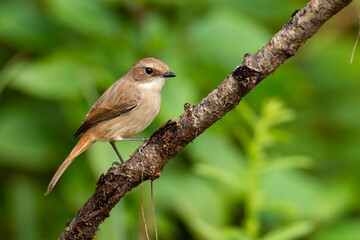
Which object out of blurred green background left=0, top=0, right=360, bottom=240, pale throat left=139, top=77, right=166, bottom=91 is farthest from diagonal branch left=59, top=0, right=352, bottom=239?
blurred green background left=0, top=0, right=360, bottom=240

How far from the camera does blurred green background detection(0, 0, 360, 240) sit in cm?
520

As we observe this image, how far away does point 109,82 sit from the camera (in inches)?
201

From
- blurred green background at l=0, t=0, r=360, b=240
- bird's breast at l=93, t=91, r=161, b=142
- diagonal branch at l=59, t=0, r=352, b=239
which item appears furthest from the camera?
blurred green background at l=0, t=0, r=360, b=240

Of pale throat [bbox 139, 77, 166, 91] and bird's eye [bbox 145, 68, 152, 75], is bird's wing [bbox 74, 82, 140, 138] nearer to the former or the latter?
pale throat [bbox 139, 77, 166, 91]

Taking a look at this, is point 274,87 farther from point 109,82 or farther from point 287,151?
point 109,82

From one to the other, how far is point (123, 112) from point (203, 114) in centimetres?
163

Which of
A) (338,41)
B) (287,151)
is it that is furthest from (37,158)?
(338,41)

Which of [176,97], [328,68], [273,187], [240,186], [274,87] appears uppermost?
[328,68]

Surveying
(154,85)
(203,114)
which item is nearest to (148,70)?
(154,85)

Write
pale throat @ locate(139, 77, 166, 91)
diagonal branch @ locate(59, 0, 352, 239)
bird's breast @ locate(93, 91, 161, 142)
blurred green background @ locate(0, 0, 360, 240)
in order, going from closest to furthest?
diagonal branch @ locate(59, 0, 352, 239)
bird's breast @ locate(93, 91, 161, 142)
pale throat @ locate(139, 77, 166, 91)
blurred green background @ locate(0, 0, 360, 240)

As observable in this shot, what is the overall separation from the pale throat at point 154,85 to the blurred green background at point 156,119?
52 centimetres

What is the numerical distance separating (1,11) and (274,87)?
9.19 ft

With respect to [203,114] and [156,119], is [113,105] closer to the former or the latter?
[156,119]

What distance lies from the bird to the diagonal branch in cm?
111
